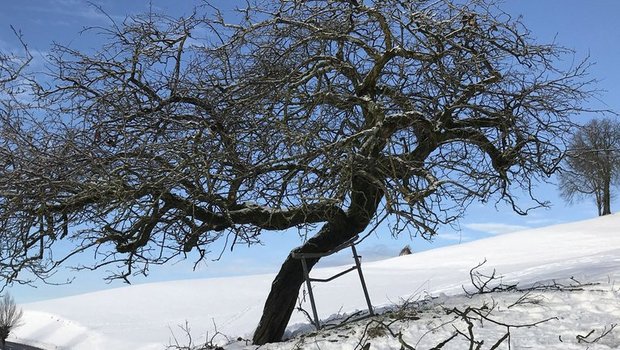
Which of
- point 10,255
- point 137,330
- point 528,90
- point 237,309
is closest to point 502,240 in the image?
point 237,309

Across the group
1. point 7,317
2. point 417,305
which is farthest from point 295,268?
point 7,317

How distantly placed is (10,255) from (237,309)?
8.93 metres

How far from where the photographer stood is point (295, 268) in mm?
8234

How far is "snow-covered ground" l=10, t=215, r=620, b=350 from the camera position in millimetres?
5754

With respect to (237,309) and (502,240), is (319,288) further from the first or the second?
(502,240)

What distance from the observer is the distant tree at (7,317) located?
18.2m

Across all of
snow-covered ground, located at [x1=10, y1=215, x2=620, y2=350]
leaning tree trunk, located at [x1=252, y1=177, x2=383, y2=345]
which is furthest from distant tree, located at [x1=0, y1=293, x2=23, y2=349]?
leaning tree trunk, located at [x1=252, y1=177, x2=383, y2=345]

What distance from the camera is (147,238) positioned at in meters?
8.00

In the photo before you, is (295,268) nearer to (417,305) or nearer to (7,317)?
(417,305)

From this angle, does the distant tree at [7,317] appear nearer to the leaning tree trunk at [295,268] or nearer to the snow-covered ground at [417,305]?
the snow-covered ground at [417,305]

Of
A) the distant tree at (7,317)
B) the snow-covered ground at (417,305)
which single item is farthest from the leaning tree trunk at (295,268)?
the distant tree at (7,317)

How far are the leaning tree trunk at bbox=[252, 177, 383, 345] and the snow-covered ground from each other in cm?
49

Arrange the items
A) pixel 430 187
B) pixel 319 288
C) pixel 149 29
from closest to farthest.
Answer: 1. pixel 430 187
2. pixel 149 29
3. pixel 319 288

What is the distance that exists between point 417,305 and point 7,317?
15.1 m
